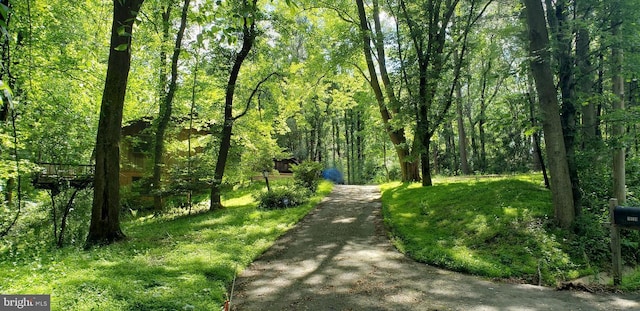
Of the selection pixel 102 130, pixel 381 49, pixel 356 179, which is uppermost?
pixel 381 49

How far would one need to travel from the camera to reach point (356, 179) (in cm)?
4097

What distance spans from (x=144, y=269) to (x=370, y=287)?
12.0 ft

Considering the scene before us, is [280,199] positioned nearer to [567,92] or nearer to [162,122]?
[162,122]

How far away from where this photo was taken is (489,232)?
8.48 m

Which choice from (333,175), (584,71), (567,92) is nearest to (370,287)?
(567,92)

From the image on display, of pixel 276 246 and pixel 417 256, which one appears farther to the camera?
pixel 276 246

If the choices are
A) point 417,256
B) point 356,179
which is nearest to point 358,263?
point 417,256

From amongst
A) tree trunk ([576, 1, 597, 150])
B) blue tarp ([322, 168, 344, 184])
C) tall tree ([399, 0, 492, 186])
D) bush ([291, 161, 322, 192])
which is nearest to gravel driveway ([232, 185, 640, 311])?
tree trunk ([576, 1, 597, 150])

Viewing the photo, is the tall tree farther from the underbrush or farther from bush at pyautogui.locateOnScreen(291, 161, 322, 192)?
bush at pyautogui.locateOnScreen(291, 161, 322, 192)

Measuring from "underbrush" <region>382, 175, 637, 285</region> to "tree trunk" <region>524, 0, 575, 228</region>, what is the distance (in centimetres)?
48

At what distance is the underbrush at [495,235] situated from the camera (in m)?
6.77

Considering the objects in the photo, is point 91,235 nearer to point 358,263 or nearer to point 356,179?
point 358,263

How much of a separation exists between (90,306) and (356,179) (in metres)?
37.4

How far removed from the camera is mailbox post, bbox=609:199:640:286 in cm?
602
